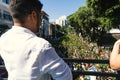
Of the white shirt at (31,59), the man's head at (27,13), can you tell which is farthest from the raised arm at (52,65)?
the man's head at (27,13)

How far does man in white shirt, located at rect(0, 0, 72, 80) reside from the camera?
1.95 meters

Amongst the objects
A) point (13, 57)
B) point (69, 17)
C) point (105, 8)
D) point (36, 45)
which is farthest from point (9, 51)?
point (69, 17)

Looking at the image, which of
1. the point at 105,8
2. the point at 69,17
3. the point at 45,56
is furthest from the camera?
the point at 69,17

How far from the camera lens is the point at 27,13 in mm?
2090

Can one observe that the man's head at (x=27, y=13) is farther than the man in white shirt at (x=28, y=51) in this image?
Yes

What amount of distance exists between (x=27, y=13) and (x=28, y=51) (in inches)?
9.7

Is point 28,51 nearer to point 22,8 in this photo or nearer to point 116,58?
point 22,8

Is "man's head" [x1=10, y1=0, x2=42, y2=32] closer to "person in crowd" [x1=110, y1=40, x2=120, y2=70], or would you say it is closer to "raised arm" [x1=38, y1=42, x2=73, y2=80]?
"raised arm" [x1=38, y1=42, x2=73, y2=80]

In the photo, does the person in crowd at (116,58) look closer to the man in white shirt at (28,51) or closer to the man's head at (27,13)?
the man in white shirt at (28,51)

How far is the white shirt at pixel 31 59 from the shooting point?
6.40ft

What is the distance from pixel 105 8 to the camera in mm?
33938

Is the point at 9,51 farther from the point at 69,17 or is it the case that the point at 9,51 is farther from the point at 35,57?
the point at 69,17

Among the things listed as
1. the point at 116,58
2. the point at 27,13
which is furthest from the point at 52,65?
the point at 116,58

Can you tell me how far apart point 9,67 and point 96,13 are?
34289 millimetres
